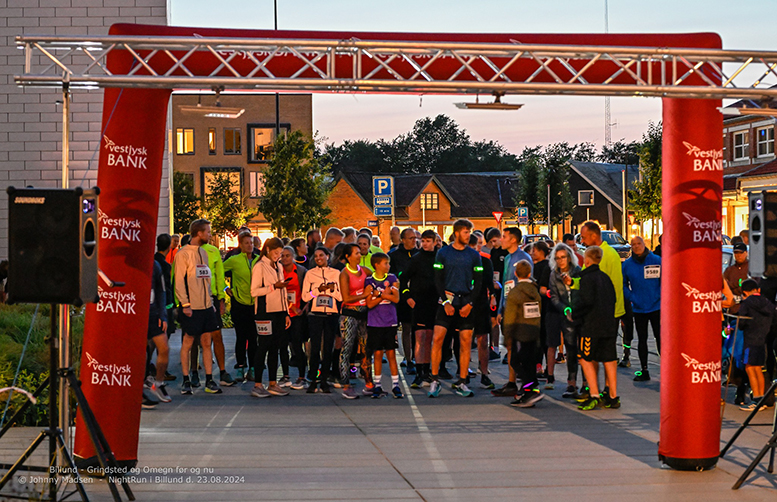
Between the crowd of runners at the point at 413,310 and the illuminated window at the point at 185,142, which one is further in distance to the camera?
the illuminated window at the point at 185,142

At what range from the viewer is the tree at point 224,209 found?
49375mm

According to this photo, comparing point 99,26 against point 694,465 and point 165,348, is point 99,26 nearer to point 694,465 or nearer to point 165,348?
point 165,348

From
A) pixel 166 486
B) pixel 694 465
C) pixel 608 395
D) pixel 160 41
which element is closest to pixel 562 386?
pixel 608 395

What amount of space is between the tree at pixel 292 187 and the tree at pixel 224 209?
5.77 meters

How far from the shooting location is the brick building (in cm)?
6028

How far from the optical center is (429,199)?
257 feet

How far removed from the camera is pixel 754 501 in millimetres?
6379

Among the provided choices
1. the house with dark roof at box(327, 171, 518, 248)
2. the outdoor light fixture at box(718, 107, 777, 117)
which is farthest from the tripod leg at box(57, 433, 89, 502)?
the house with dark roof at box(327, 171, 518, 248)

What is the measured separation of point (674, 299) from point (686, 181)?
3.19 ft

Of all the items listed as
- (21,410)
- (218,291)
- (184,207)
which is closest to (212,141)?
(184,207)

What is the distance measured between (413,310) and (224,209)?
130 ft

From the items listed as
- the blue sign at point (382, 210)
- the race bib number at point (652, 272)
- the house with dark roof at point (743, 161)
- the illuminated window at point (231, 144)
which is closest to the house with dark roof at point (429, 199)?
the illuminated window at point (231, 144)

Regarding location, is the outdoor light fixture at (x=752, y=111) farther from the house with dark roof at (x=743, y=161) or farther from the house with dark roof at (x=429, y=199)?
the house with dark roof at (x=429, y=199)

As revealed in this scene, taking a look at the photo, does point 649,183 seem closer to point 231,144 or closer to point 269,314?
point 231,144
